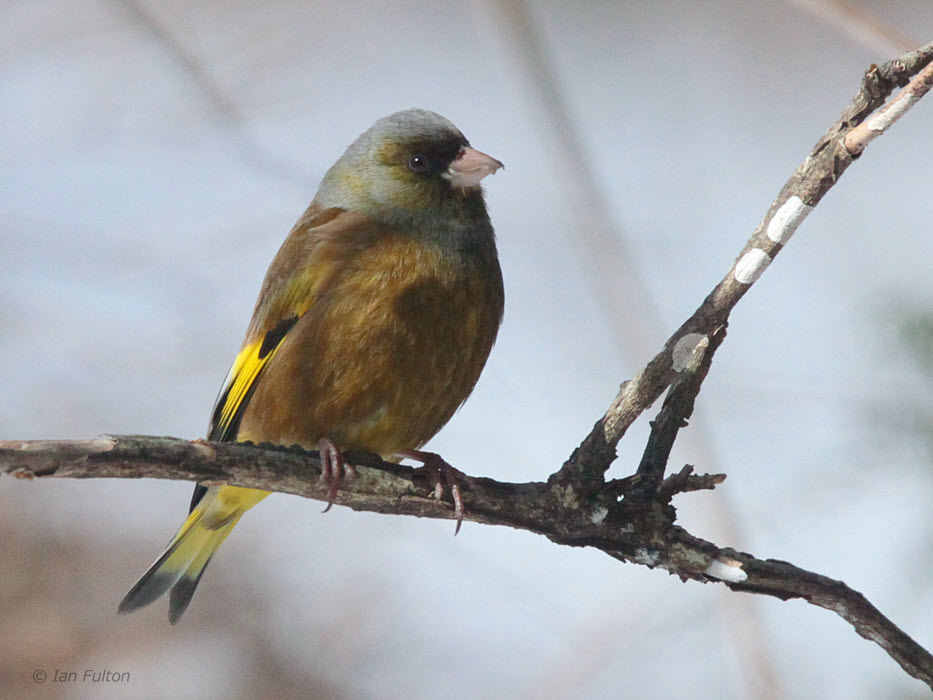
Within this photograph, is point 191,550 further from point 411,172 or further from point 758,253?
point 758,253

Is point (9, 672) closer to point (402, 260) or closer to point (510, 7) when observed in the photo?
point (402, 260)

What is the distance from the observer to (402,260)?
3.46 metres

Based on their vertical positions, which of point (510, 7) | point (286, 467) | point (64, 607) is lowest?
point (64, 607)

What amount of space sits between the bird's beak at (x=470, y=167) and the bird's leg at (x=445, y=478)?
1.16 m

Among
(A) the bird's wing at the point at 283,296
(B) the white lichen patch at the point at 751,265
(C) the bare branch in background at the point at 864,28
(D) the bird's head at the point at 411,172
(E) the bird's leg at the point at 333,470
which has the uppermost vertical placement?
(C) the bare branch in background at the point at 864,28

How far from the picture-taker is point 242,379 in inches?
149

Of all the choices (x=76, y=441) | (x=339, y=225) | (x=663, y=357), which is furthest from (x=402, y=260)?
(x=76, y=441)

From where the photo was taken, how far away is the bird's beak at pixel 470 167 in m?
3.74

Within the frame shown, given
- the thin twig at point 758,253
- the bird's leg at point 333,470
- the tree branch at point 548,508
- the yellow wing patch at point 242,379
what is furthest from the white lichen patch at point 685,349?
the yellow wing patch at point 242,379

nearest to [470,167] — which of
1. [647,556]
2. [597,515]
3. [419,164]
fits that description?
[419,164]

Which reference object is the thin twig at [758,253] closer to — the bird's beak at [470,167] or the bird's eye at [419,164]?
the bird's beak at [470,167]

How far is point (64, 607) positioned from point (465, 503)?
3.41 meters

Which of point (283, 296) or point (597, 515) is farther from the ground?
point (283, 296)

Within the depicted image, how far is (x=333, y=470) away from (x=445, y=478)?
344 millimetres
